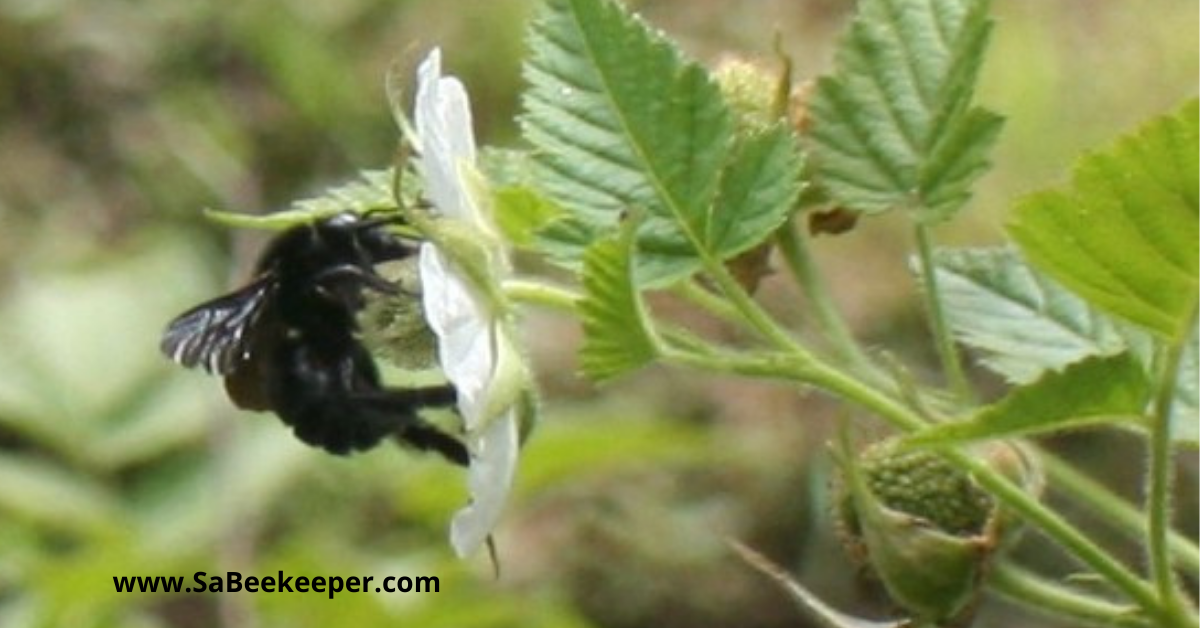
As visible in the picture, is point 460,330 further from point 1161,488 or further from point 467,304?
point 1161,488

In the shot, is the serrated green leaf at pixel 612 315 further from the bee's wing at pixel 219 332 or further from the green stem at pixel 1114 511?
the bee's wing at pixel 219 332

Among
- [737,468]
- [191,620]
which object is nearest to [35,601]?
[191,620]

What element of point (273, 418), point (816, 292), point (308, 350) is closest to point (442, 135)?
point (816, 292)

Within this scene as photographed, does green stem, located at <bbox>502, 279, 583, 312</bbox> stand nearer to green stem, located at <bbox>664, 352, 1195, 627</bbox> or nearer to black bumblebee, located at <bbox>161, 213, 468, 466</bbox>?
green stem, located at <bbox>664, 352, 1195, 627</bbox>

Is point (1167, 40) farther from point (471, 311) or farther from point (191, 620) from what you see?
point (471, 311)

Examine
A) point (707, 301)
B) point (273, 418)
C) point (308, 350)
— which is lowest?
point (273, 418)

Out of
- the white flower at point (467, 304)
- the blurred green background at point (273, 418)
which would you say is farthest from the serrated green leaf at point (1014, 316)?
the blurred green background at point (273, 418)
